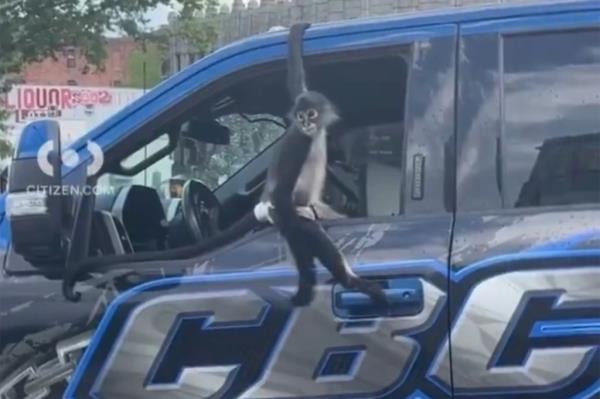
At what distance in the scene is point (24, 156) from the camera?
3.03 metres

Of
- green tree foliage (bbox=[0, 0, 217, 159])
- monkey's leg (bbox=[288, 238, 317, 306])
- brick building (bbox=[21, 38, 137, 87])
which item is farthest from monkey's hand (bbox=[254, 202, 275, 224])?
brick building (bbox=[21, 38, 137, 87])

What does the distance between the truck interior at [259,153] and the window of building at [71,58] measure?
13673 millimetres

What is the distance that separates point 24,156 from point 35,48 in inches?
492

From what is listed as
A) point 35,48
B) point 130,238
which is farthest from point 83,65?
point 130,238

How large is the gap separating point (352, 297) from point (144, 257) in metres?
0.65

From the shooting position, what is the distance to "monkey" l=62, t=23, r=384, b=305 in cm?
286

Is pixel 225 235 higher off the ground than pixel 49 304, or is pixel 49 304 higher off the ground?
pixel 225 235

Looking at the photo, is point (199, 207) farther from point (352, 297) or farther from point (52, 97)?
point (52, 97)

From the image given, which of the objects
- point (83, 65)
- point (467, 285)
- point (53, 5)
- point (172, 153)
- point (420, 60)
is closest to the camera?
point (467, 285)

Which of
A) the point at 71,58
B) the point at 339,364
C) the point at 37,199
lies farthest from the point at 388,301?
the point at 71,58

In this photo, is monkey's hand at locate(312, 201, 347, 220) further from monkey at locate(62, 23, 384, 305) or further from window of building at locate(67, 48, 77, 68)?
window of building at locate(67, 48, 77, 68)

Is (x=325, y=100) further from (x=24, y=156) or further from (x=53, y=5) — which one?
(x=53, y=5)

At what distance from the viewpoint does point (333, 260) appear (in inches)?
112

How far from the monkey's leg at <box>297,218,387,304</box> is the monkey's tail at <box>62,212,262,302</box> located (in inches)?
7.0
